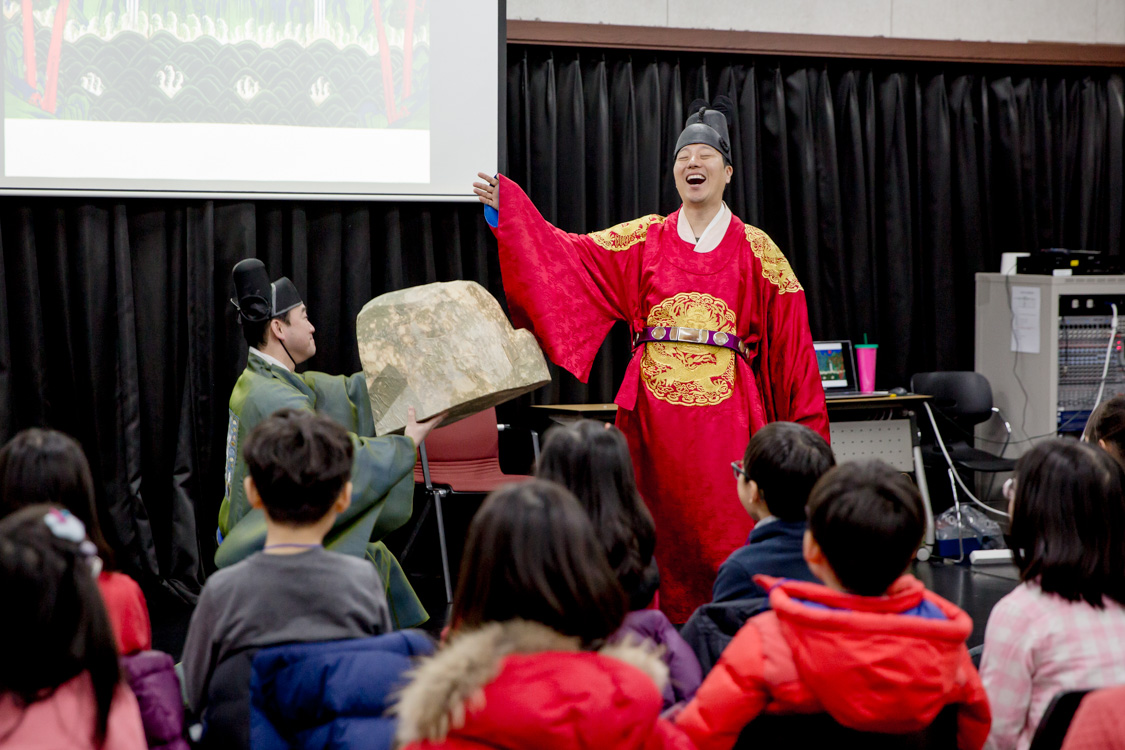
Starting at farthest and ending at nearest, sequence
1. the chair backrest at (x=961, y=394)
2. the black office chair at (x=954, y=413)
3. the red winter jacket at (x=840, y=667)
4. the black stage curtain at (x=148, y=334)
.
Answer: the chair backrest at (x=961, y=394), the black office chair at (x=954, y=413), the black stage curtain at (x=148, y=334), the red winter jacket at (x=840, y=667)

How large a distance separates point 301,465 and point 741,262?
64.4 inches

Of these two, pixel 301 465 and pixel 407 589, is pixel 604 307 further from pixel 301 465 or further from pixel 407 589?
pixel 301 465

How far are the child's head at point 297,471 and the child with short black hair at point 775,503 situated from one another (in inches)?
26.1

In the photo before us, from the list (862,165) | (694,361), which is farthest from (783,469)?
(862,165)

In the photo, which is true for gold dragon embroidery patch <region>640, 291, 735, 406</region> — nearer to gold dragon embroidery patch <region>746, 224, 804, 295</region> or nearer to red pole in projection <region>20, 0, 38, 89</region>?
gold dragon embroidery patch <region>746, 224, 804, 295</region>

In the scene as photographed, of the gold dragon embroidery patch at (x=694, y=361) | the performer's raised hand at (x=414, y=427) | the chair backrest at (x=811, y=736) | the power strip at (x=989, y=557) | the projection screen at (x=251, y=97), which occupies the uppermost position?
the projection screen at (x=251, y=97)

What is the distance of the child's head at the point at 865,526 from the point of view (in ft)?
4.49

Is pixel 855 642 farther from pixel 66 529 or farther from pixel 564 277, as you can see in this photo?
pixel 564 277

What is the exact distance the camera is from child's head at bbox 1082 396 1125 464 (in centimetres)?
218

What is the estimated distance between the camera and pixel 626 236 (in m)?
2.96

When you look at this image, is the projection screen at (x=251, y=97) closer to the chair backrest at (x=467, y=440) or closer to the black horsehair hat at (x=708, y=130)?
the chair backrest at (x=467, y=440)

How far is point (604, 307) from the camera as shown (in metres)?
3.00

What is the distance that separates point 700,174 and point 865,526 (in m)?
1.69

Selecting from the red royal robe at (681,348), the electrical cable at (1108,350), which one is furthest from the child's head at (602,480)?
the electrical cable at (1108,350)
